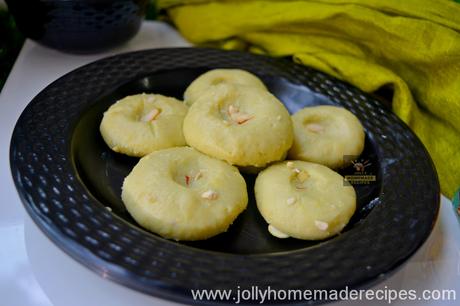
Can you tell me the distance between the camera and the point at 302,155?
899 mm

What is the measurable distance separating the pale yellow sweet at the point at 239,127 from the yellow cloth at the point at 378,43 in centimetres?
29

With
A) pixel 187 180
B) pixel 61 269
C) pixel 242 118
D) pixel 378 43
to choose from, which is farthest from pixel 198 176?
pixel 378 43

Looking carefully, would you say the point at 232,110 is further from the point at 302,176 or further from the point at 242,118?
the point at 302,176

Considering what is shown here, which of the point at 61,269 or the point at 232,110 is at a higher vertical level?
the point at 232,110

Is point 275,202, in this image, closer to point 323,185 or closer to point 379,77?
point 323,185

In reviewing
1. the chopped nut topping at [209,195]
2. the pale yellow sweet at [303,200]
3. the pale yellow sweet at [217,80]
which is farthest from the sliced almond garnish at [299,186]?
the pale yellow sweet at [217,80]

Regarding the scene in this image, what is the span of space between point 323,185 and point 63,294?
0.41 meters

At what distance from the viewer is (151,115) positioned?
93 cm

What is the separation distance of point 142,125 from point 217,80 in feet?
0.68

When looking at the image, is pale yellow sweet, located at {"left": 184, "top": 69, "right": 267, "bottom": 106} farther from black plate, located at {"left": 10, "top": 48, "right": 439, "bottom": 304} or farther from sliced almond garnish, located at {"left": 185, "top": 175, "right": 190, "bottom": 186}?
sliced almond garnish, located at {"left": 185, "top": 175, "right": 190, "bottom": 186}

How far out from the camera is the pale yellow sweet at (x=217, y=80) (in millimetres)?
1020

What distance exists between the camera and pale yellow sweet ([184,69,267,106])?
3.34 ft

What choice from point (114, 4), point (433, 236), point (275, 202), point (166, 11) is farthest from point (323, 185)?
point (166, 11)

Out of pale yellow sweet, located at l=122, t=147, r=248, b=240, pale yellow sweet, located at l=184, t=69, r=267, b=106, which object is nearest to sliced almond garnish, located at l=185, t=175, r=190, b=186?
pale yellow sweet, located at l=122, t=147, r=248, b=240
